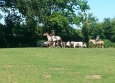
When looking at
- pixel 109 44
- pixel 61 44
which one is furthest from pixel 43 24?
pixel 109 44

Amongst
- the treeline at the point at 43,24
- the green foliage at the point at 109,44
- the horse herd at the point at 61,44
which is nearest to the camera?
the horse herd at the point at 61,44

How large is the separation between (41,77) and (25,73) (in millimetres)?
1132

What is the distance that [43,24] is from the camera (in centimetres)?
4816

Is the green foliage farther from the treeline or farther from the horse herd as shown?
the horse herd

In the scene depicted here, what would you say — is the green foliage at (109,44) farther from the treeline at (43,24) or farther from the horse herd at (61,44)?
the horse herd at (61,44)

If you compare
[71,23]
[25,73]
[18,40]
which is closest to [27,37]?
[18,40]

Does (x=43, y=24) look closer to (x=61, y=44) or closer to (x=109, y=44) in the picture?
(x=61, y=44)

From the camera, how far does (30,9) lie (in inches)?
1695

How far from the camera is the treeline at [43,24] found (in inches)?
1751

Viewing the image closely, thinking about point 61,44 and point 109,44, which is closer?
point 61,44

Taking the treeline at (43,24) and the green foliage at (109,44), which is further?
the green foliage at (109,44)

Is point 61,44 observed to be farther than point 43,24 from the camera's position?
No

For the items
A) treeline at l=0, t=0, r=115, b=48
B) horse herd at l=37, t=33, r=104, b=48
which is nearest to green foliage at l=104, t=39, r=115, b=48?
treeline at l=0, t=0, r=115, b=48

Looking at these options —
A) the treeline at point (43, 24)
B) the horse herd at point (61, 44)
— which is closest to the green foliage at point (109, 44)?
the treeline at point (43, 24)
